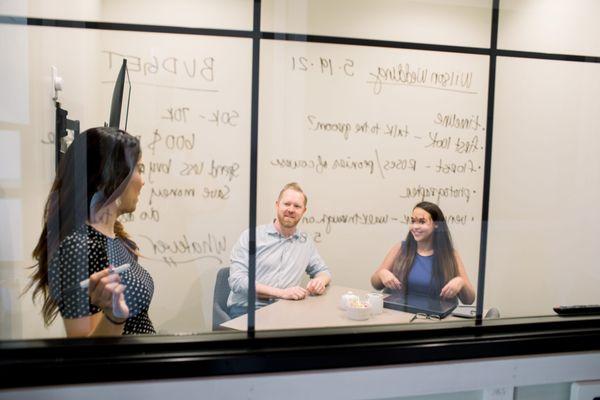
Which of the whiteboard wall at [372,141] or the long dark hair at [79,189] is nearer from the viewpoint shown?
the long dark hair at [79,189]

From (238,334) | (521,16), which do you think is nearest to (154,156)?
(238,334)

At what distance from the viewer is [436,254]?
1.76 meters

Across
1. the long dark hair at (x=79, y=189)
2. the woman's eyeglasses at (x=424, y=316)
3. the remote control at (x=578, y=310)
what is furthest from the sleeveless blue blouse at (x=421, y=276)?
the long dark hair at (x=79, y=189)

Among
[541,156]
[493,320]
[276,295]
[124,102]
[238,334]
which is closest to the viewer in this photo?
[238,334]

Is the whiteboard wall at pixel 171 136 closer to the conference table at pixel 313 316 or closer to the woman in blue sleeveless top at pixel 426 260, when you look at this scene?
the conference table at pixel 313 316

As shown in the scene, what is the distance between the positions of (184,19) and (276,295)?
1.10 m

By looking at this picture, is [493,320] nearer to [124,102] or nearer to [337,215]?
[337,215]

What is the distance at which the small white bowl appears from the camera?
56.3 inches

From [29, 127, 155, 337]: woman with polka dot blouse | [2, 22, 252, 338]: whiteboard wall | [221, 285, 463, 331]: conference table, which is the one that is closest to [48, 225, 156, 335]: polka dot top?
[29, 127, 155, 337]: woman with polka dot blouse

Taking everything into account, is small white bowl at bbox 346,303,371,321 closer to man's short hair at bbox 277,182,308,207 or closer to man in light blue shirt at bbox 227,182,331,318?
man in light blue shirt at bbox 227,182,331,318

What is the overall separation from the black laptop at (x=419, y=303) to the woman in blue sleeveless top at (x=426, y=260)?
0.03 meters

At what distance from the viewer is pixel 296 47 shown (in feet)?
5.34

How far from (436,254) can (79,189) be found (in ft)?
4.55

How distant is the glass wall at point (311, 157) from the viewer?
3.44 feet
